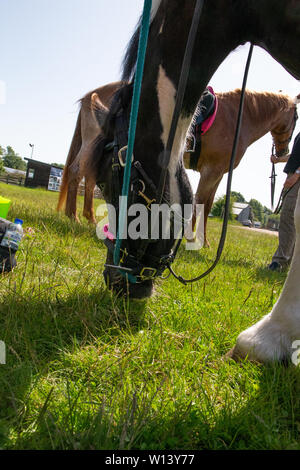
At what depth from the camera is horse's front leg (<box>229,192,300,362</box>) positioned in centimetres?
135

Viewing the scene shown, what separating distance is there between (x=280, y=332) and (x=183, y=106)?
1.13 m

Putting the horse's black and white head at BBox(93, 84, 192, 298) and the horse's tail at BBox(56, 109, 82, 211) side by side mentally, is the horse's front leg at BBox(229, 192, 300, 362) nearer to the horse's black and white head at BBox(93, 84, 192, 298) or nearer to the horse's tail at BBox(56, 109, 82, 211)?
the horse's black and white head at BBox(93, 84, 192, 298)

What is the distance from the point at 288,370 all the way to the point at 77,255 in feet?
7.26

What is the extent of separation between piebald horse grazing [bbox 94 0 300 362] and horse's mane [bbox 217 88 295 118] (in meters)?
4.20

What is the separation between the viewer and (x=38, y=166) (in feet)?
148

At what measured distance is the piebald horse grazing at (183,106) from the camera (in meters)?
1.38

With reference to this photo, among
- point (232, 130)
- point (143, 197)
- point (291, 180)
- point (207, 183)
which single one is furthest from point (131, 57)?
point (232, 130)

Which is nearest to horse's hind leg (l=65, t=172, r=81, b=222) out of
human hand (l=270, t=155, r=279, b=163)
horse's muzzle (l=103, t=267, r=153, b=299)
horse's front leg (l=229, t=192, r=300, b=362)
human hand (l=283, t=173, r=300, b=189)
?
human hand (l=270, t=155, r=279, b=163)

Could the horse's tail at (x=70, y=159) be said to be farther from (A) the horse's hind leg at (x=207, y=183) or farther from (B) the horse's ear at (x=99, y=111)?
(B) the horse's ear at (x=99, y=111)

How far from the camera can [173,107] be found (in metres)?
1.56

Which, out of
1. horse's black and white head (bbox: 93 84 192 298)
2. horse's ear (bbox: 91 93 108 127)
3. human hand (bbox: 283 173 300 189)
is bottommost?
horse's black and white head (bbox: 93 84 192 298)

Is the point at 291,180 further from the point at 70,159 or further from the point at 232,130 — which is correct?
the point at 70,159
